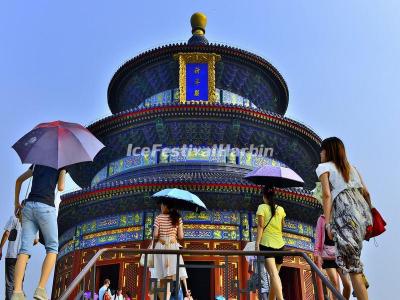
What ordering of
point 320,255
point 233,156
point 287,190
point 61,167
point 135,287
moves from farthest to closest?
point 233,156 < point 287,190 < point 135,287 < point 320,255 < point 61,167

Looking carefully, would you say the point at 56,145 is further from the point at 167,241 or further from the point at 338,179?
the point at 338,179

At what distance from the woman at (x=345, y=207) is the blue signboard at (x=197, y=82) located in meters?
14.3

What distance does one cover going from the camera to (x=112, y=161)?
60.5ft

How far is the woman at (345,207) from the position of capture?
4.57 metres

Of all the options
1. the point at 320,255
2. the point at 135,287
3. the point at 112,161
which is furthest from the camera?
the point at 112,161

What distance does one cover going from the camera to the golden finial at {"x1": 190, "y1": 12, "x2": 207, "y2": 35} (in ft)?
76.5

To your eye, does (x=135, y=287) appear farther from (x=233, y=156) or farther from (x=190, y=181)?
(x=233, y=156)

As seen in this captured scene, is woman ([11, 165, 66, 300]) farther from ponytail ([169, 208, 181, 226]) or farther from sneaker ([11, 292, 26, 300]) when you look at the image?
ponytail ([169, 208, 181, 226])

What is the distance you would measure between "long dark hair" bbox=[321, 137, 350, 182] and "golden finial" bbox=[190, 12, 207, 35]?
1895 cm

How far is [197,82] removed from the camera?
19.4 meters

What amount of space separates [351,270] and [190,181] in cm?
973

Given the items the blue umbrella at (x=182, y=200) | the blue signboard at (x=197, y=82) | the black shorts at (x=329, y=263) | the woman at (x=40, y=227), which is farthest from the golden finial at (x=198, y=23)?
the woman at (x=40, y=227)

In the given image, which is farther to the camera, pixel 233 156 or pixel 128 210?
pixel 233 156

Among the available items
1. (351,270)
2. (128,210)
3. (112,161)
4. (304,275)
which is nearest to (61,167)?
(351,270)
